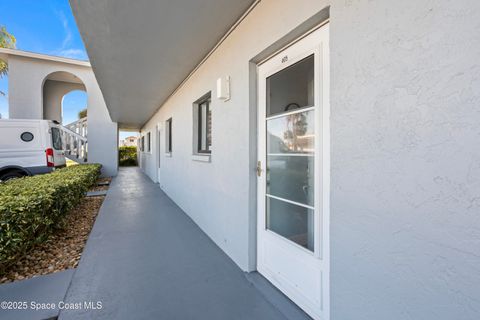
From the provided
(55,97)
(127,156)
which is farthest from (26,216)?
(127,156)

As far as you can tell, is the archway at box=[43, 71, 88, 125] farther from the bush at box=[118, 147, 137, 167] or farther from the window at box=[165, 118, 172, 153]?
the bush at box=[118, 147, 137, 167]

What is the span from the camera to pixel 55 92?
1080cm

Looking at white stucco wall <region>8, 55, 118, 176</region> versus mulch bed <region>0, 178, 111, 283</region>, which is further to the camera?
white stucco wall <region>8, 55, 118, 176</region>

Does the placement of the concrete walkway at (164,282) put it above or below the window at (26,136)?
below

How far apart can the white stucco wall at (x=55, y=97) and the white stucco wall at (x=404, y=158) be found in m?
10.8

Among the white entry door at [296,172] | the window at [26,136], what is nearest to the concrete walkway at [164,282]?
the white entry door at [296,172]

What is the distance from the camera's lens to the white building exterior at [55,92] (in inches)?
347

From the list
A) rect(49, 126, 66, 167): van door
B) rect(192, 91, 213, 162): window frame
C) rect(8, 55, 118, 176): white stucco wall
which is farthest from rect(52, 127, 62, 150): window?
rect(192, 91, 213, 162): window frame

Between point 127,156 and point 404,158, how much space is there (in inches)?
898

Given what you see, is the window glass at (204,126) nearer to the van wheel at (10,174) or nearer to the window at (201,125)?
the window at (201,125)

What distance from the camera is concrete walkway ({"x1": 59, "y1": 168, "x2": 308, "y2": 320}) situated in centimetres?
187

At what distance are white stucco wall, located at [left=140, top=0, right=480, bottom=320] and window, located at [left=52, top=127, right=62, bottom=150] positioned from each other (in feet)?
27.8

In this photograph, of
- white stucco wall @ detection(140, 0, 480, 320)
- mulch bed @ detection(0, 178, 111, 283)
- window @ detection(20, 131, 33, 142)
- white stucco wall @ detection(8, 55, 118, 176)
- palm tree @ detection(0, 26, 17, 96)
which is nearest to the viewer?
white stucco wall @ detection(140, 0, 480, 320)

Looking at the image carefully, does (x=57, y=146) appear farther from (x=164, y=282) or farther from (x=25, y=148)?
(x=164, y=282)
